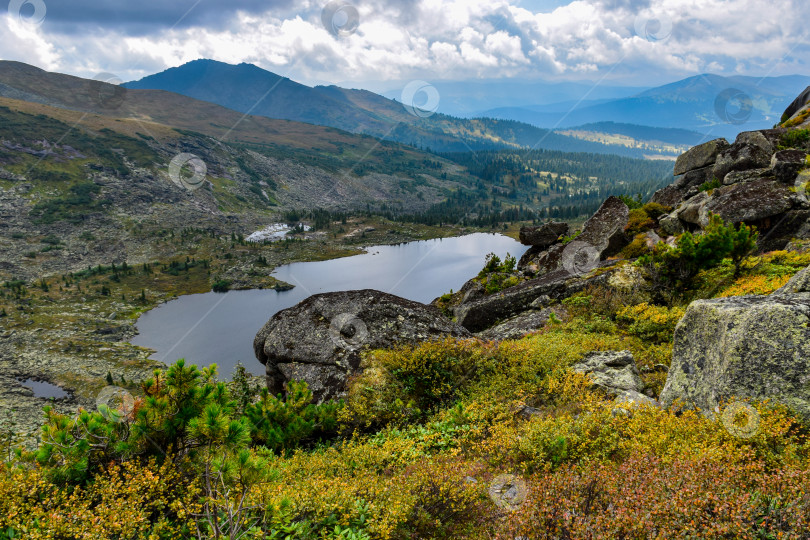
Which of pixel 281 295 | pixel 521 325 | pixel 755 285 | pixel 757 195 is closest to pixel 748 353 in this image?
pixel 755 285

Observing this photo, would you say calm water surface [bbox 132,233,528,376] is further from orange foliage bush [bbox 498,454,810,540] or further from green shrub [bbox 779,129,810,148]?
orange foliage bush [bbox 498,454,810,540]

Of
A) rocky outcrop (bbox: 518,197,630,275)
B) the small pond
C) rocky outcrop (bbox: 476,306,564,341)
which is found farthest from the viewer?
the small pond

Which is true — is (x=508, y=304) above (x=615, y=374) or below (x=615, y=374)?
below

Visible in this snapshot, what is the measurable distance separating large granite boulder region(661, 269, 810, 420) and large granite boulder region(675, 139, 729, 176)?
3083 centimetres

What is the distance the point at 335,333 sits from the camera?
1388cm

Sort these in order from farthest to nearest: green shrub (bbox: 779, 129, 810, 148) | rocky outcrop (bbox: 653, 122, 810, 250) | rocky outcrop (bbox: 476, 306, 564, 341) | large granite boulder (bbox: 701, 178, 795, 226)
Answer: green shrub (bbox: 779, 129, 810, 148) < large granite boulder (bbox: 701, 178, 795, 226) < rocky outcrop (bbox: 653, 122, 810, 250) < rocky outcrop (bbox: 476, 306, 564, 341)

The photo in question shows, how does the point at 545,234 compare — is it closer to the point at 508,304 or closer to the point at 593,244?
the point at 593,244

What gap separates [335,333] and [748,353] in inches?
433

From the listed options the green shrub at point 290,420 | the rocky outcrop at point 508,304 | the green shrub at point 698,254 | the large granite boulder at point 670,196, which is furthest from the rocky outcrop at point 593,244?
the green shrub at point 290,420

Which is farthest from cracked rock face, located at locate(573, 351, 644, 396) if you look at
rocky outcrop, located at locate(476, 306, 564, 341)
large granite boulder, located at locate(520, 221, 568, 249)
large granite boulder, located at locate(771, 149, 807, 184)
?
large granite boulder, located at locate(520, 221, 568, 249)

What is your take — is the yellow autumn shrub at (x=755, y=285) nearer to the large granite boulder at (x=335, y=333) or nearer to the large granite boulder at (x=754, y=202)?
the large granite boulder at (x=754, y=202)

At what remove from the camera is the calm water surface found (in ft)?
304

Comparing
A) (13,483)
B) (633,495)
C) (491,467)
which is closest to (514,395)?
(491,467)

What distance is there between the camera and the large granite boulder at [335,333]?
42.3ft
